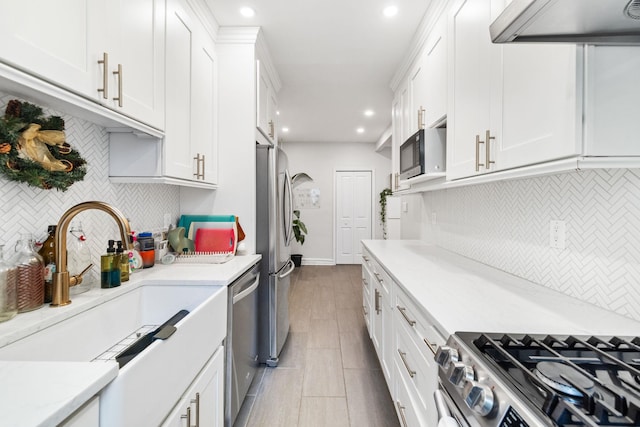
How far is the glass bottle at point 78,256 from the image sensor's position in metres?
1.23

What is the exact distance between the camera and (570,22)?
74cm

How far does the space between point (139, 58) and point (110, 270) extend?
99 centimetres

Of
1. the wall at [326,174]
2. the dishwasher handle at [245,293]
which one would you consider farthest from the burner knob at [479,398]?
the wall at [326,174]

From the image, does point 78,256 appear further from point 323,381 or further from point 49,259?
point 323,381

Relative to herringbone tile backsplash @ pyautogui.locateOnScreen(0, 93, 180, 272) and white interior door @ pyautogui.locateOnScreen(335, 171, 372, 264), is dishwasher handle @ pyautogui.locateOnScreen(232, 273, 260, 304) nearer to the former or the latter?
herringbone tile backsplash @ pyautogui.locateOnScreen(0, 93, 180, 272)

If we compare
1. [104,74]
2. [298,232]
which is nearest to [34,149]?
[104,74]

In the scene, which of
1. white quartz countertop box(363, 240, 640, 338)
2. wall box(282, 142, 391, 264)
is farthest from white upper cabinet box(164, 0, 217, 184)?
wall box(282, 142, 391, 264)

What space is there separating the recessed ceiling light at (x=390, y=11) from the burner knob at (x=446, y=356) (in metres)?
2.15

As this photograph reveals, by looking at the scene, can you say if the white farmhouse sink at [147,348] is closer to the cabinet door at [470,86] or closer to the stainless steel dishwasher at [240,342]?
the stainless steel dishwasher at [240,342]

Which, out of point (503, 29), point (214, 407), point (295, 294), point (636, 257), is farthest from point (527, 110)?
point (295, 294)

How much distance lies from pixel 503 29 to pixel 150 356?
130 centimetres

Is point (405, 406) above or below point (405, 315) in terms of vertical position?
below

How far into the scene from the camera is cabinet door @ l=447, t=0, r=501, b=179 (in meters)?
1.29

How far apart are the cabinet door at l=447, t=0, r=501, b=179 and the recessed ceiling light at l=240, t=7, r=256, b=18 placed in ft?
4.34
